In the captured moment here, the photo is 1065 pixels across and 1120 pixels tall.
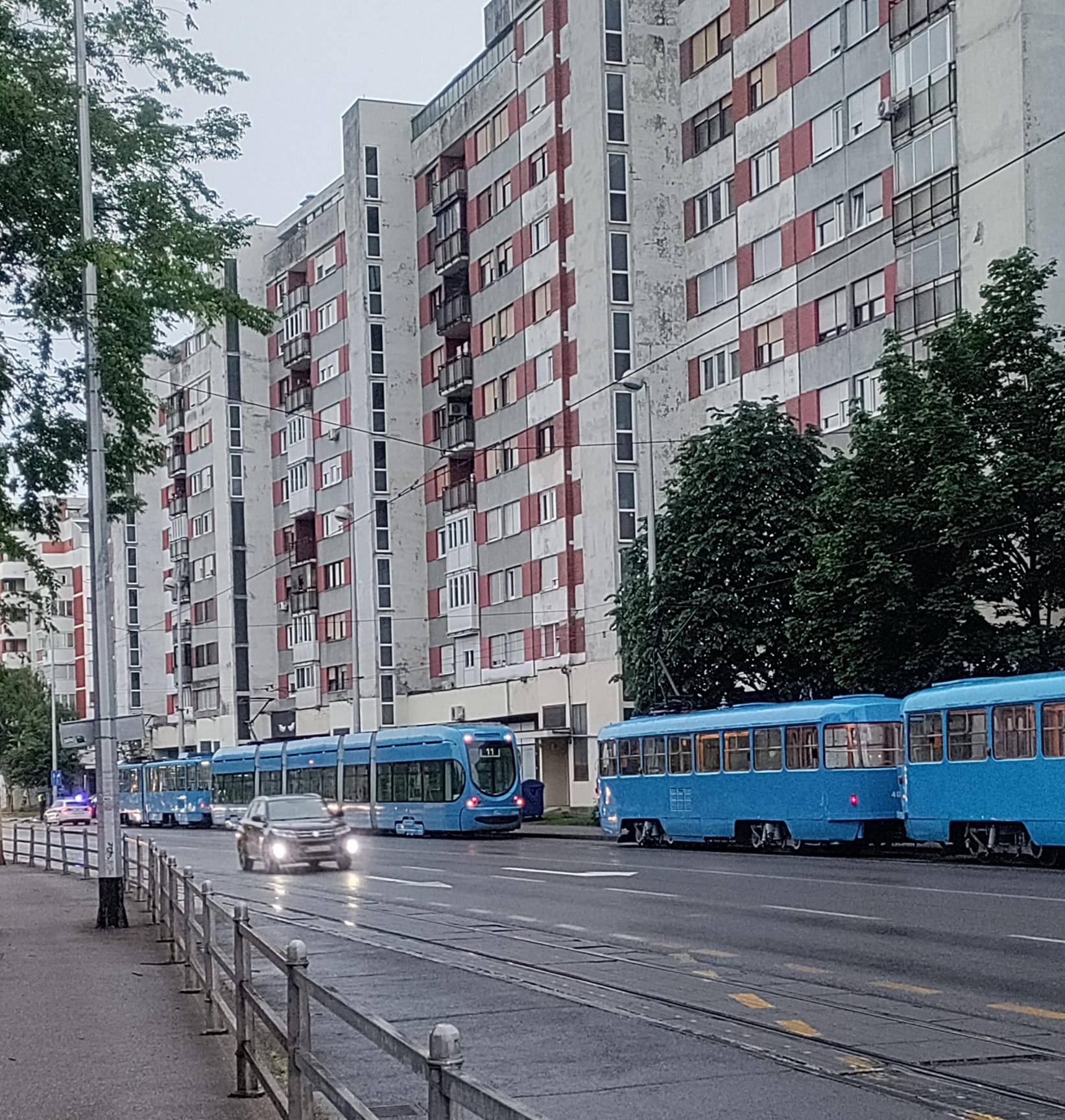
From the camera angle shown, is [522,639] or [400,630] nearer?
[522,639]

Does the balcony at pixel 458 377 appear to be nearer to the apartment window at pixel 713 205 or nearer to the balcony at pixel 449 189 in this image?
the balcony at pixel 449 189

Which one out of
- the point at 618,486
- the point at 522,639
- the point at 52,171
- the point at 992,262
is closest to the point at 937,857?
the point at 992,262

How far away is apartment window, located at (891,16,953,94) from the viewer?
4391 centimetres

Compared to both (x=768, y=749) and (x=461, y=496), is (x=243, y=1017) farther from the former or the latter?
(x=461, y=496)

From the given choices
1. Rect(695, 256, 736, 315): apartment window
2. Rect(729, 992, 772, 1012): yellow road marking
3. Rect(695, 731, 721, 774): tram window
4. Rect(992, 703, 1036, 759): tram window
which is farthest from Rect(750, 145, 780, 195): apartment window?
Rect(729, 992, 772, 1012): yellow road marking

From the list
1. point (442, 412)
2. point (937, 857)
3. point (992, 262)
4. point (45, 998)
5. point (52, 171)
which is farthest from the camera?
point (442, 412)

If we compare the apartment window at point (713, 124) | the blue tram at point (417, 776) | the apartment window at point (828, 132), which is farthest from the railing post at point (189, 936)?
the apartment window at point (713, 124)

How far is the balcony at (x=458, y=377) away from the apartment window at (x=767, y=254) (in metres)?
18.8

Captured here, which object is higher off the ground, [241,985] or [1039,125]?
[1039,125]

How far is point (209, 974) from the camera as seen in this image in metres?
13.1

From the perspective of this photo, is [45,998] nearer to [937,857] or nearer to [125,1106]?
[125,1106]

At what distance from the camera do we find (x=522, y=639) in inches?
2589

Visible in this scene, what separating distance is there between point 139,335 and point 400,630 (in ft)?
180

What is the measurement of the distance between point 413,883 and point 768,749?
350 inches
